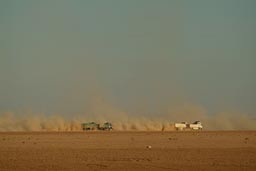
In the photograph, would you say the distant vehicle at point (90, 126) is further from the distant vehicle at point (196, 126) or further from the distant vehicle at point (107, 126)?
the distant vehicle at point (196, 126)

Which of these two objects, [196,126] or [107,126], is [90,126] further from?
[196,126]

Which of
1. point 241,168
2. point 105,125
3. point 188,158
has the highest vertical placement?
point 105,125

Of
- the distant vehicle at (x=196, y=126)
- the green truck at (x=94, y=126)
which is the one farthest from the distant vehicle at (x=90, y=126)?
the distant vehicle at (x=196, y=126)

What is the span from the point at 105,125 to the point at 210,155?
282 ft

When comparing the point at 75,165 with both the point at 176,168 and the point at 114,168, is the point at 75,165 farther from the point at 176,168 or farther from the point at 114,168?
the point at 176,168

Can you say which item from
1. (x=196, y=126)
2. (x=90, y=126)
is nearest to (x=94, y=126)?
(x=90, y=126)

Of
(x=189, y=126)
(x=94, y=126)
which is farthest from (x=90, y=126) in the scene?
(x=189, y=126)

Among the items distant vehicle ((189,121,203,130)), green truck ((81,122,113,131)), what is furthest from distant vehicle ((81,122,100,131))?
distant vehicle ((189,121,203,130))

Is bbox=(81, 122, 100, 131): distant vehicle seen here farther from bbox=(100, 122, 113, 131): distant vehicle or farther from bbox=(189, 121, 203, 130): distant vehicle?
bbox=(189, 121, 203, 130): distant vehicle

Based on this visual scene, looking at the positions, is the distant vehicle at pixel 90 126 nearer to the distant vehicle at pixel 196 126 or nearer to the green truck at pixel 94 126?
the green truck at pixel 94 126

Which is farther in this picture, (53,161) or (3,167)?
(53,161)

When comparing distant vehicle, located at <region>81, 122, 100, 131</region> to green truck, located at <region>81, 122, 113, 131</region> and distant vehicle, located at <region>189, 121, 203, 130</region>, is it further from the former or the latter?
distant vehicle, located at <region>189, 121, 203, 130</region>

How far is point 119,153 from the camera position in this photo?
39.1 metres

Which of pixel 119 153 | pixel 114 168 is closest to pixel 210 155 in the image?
pixel 119 153
